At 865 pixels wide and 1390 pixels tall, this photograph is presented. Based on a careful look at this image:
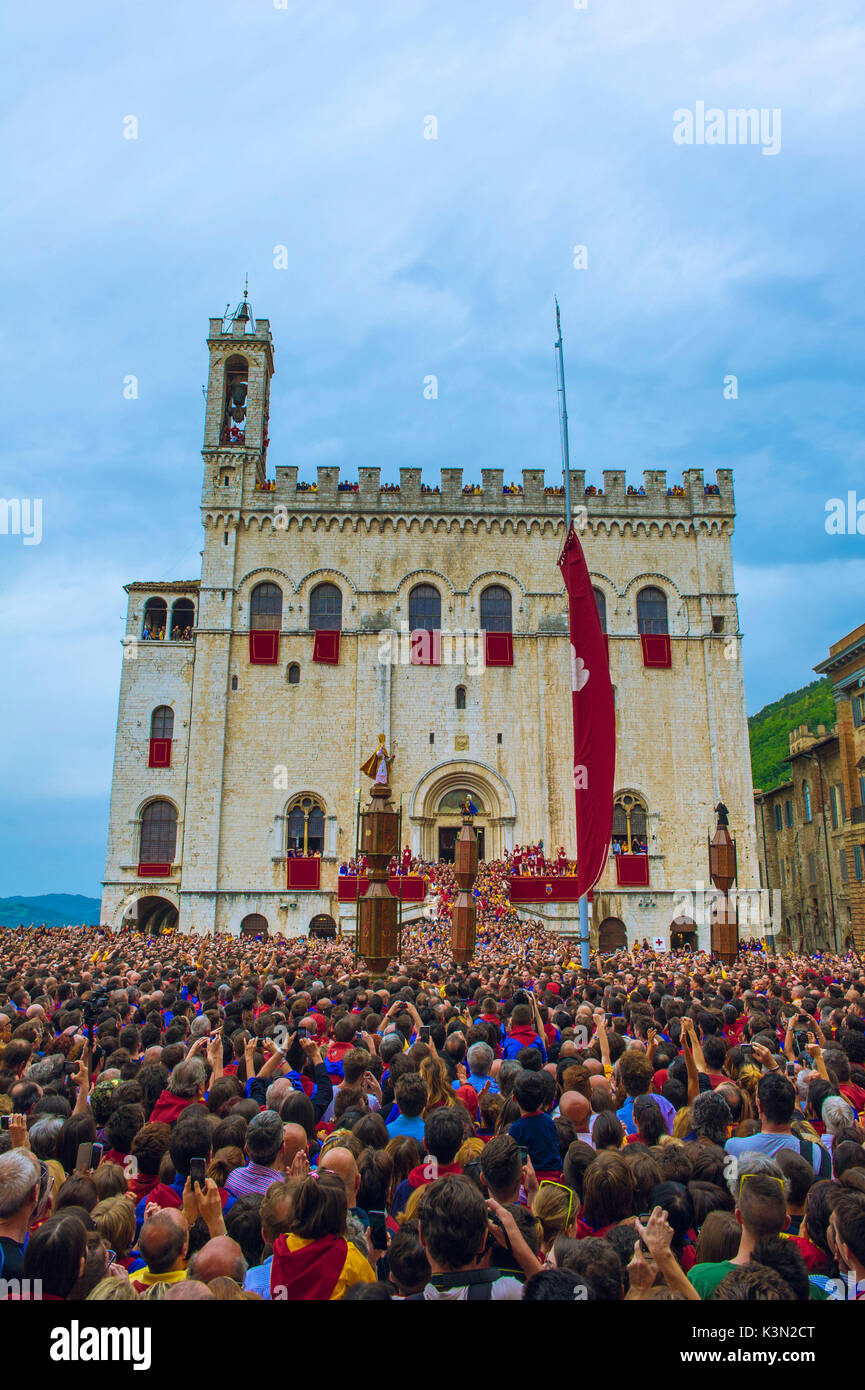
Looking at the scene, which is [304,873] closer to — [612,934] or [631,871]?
[612,934]

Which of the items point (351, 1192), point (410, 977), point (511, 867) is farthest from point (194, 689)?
point (351, 1192)

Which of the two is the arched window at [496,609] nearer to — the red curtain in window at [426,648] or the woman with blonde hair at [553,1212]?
the red curtain in window at [426,648]

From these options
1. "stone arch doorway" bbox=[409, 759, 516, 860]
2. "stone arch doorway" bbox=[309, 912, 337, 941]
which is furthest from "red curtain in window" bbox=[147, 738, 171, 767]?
"stone arch doorway" bbox=[409, 759, 516, 860]

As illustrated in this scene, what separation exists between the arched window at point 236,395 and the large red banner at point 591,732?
74.1 ft

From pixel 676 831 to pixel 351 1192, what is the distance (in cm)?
3048

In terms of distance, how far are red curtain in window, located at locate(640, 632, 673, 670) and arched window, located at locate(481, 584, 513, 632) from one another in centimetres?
522

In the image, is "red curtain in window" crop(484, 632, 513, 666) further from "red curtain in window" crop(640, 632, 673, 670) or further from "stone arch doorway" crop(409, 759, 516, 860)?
"red curtain in window" crop(640, 632, 673, 670)

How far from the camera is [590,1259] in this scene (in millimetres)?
3246

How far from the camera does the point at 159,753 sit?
111 feet

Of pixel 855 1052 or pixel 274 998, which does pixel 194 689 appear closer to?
pixel 274 998

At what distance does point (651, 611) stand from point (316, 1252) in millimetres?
33621

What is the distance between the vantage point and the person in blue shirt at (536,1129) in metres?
4.94

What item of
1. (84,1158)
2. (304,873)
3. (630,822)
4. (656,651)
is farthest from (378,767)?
(656,651)

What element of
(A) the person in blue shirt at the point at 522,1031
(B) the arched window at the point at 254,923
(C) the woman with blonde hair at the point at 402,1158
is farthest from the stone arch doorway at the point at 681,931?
(C) the woman with blonde hair at the point at 402,1158
